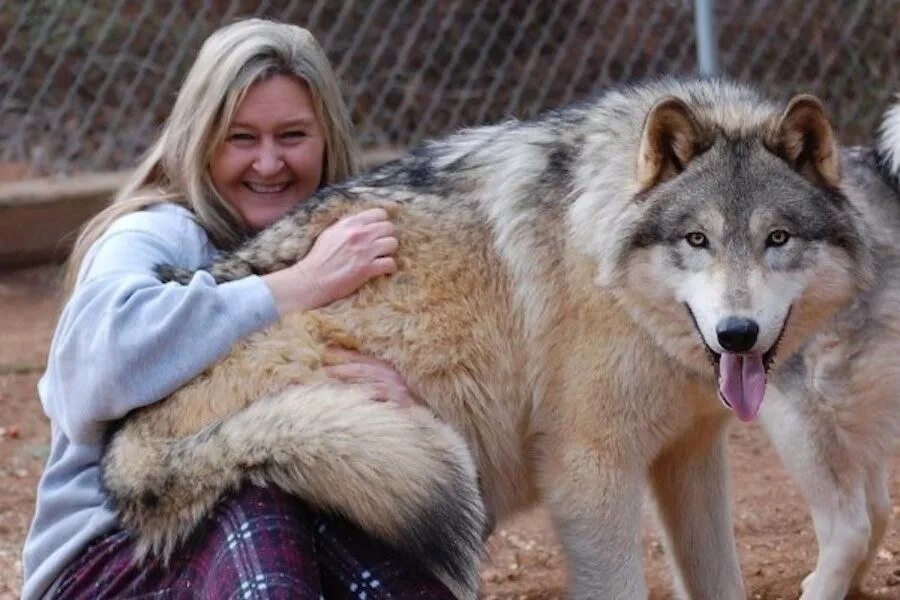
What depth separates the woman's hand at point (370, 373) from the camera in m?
3.43

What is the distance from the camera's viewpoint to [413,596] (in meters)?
3.22

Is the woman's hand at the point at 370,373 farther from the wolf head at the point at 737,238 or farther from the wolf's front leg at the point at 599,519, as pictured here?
the wolf head at the point at 737,238

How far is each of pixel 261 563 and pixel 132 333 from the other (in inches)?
21.1

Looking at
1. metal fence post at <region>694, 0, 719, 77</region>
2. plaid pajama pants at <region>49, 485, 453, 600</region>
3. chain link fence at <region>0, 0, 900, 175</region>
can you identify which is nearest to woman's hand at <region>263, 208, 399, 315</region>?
plaid pajama pants at <region>49, 485, 453, 600</region>

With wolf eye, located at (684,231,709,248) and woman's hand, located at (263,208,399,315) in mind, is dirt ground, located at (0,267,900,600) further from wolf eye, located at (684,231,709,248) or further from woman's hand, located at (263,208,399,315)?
wolf eye, located at (684,231,709,248)

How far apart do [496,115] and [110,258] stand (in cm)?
427

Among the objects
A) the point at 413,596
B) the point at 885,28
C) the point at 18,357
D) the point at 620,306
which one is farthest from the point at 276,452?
the point at 885,28

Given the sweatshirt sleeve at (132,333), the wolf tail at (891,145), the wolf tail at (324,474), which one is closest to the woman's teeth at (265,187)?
the sweatshirt sleeve at (132,333)

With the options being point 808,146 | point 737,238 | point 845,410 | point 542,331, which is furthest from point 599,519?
point 845,410

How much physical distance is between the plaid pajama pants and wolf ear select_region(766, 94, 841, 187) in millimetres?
1166

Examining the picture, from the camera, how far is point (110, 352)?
3.24 m

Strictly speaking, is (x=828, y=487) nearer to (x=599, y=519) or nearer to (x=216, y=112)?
(x=599, y=519)

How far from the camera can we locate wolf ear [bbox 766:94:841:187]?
3361 millimetres

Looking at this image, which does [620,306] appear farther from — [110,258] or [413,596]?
[110,258]
